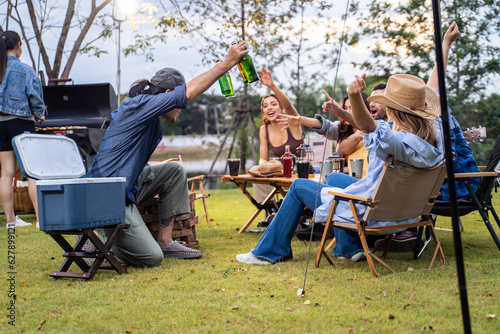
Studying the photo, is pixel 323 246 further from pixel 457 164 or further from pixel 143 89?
pixel 143 89

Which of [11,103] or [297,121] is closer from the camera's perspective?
[297,121]

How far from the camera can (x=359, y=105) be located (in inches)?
106

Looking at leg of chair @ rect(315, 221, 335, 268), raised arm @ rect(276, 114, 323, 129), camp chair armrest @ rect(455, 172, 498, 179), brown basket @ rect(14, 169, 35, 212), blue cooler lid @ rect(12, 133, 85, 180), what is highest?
raised arm @ rect(276, 114, 323, 129)

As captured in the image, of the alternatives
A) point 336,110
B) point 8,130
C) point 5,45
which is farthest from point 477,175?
point 5,45

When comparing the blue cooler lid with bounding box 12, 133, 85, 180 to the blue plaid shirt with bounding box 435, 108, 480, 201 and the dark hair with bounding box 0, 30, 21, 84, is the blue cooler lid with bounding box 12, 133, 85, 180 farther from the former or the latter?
the blue plaid shirt with bounding box 435, 108, 480, 201

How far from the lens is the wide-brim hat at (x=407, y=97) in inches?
110

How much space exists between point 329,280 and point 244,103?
863 cm

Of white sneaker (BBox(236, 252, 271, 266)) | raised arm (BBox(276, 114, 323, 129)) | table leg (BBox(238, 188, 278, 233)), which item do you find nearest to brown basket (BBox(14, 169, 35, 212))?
table leg (BBox(238, 188, 278, 233))

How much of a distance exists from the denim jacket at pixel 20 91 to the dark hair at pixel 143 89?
1.73 meters

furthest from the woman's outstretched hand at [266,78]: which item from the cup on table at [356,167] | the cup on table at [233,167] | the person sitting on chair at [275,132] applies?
the cup on table at [356,167]

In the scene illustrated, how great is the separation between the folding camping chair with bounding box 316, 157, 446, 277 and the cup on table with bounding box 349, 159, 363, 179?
0.76 meters

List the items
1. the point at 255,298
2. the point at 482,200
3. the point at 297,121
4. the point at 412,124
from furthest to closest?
the point at 297,121 < the point at 482,200 < the point at 412,124 < the point at 255,298

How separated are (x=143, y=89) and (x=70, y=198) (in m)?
1.02

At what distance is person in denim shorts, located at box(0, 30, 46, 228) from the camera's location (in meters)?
4.68
